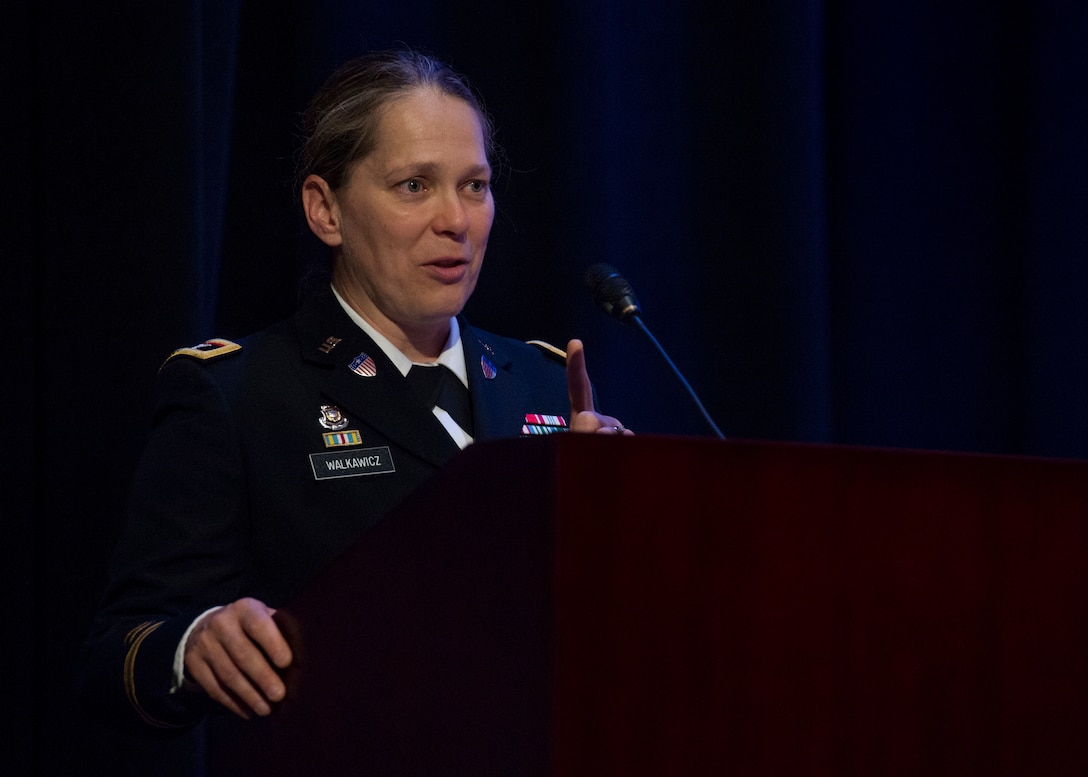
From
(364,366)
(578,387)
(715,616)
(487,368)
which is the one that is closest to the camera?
(715,616)

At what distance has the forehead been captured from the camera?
1567mm

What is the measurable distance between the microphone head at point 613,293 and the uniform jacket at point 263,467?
0.23 meters

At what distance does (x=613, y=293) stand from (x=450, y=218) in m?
0.25

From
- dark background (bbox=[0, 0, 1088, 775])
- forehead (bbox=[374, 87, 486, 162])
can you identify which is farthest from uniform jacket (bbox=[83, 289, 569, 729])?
dark background (bbox=[0, 0, 1088, 775])

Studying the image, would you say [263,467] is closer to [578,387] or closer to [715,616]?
[578,387]

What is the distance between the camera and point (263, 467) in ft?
4.61

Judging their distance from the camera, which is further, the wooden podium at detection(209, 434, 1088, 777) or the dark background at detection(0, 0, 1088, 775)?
the dark background at detection(0, 0, 1088, 775)

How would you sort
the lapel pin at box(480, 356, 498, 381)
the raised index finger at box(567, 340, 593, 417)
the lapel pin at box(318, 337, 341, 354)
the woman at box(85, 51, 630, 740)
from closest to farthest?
the raised index finger at box(567, 340, 593, 417)
the woman at box(85, 51, 630, 740)
the lapel pin at box(318, 337, 341, 354)
the lapel pin at box(480, 356, 498, 381)

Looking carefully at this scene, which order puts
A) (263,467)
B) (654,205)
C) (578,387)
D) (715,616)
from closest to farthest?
(715,616)
(578,387)
(263,467)
(654,205)

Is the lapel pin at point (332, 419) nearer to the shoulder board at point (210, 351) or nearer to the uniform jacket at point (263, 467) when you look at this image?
the uniform jacket at point (263, 467)

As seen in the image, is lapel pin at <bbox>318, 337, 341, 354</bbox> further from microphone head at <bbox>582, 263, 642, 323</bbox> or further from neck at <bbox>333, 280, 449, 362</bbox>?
microphone head at <bbox>582, 263, 642, 323</bbox>

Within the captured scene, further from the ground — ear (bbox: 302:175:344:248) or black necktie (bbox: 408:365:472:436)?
ear (bbox: 302:175:344:248)

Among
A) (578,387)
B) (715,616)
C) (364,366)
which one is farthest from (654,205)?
(715,616)

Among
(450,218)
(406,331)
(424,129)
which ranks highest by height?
(424,129)
